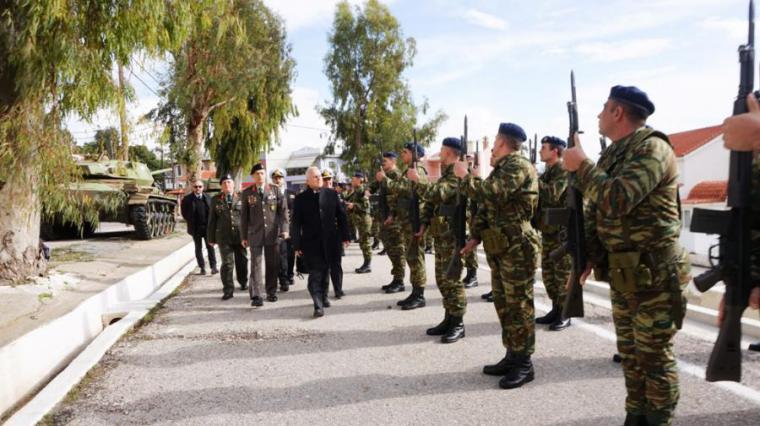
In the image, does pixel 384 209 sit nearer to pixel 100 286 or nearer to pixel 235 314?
pixel 235 314

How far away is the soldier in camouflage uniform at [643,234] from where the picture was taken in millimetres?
2863

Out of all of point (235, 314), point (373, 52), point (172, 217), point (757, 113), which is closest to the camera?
point (757, 113)

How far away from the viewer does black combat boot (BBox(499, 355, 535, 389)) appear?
4074mm

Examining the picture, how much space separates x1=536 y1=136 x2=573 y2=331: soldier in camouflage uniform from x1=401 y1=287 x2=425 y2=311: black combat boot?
1581 millimetres

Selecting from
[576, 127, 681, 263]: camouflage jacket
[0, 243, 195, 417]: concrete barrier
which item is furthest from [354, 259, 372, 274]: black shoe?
[576, 127, 681, 263]: camouflage jacket

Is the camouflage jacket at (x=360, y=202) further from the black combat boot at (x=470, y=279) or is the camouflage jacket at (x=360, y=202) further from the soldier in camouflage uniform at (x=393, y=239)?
the black combat boot at (x=470, y=279)

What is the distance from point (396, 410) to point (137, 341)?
3.31 metres

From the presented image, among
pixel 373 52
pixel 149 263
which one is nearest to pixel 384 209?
pixel 149 263

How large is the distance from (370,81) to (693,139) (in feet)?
72.0

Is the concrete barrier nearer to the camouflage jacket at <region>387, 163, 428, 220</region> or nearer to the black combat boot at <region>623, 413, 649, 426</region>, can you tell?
the camouflage jacket at <region>387, 163, 428, 220</region>

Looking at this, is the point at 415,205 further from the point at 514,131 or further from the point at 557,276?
the point at 514,131

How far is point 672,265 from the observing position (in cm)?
296

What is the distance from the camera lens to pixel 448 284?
550 centimetres

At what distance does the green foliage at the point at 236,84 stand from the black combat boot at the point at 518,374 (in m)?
15.8
